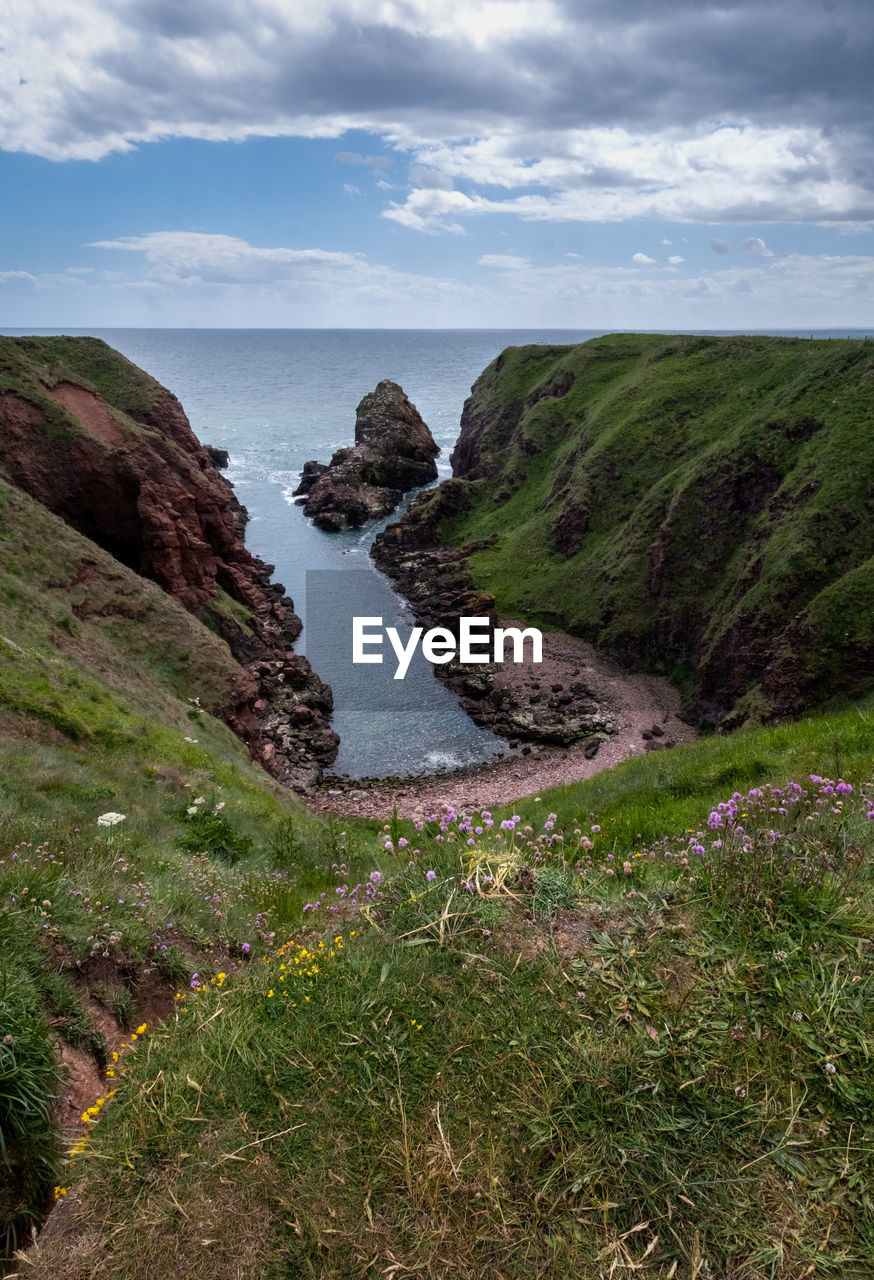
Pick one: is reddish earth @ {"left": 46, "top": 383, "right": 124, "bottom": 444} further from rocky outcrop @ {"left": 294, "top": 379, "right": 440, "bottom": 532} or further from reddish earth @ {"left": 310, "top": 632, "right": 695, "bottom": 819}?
rocky outcrop @ {"left": 294, "top": 379, "right": 440, "bottom": 532}

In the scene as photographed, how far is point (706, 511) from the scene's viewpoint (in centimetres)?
5453

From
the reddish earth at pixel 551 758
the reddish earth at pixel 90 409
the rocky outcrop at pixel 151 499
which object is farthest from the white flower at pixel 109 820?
the reddish earth at pixel 90 409

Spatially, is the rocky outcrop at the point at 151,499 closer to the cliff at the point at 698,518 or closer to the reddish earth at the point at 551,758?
the reddish earth at the point at 551,758

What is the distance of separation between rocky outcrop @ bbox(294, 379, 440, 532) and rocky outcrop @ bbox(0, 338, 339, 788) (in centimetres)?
3901

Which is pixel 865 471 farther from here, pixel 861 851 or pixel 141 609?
pixel 861 851

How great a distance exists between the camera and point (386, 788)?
40844 mm

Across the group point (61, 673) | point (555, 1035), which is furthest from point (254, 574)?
point (555, 1035)

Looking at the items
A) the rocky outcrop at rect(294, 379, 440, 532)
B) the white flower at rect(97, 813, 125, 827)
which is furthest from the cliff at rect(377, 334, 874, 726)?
the white flower at rect(97, 813, 125, 827)

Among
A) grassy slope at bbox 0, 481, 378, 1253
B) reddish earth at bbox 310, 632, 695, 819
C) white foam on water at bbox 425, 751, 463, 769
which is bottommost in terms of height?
white foam on water at bbox 425, 751, 463, 769

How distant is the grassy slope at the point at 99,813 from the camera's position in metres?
5.59

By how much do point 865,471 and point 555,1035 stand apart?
162ft

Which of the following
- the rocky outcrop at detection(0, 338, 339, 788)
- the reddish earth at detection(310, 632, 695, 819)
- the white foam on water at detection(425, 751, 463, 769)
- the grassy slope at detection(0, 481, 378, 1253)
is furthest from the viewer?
the white foam on water at detection(425, 751, 463, 769)

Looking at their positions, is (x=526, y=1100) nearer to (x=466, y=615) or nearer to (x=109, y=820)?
(x=109, y=820)

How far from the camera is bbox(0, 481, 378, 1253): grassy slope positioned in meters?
5.59
